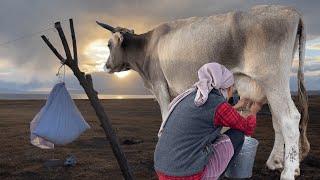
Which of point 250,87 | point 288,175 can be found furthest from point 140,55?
point 288,175

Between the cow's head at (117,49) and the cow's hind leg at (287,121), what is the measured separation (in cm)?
375

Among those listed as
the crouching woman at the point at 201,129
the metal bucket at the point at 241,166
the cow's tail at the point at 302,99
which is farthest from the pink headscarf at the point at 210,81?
the cow's tail at the point at 302,99

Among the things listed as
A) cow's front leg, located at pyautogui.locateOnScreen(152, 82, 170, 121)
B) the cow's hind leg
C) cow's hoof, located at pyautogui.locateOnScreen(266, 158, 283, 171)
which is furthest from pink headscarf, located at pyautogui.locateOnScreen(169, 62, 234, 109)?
cow's front leg, located at pyautogui.locateOnScreen(152, 82, 170, 121)

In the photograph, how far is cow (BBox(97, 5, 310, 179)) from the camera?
7426 millimetres

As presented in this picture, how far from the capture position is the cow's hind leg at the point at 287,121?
7.14m

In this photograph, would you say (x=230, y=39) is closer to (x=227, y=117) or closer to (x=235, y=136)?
(x=235, y=136)

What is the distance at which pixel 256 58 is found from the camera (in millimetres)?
7574

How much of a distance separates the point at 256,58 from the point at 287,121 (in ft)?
3.23

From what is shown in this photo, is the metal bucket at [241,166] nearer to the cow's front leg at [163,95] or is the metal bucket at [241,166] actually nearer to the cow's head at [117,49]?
the cow's front leg at [163,95]

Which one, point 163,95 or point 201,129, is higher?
point 201,129

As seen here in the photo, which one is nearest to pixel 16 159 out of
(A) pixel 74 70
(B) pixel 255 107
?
(A) pixel 74 70

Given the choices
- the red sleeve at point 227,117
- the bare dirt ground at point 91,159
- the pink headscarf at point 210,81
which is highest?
the pink headscarf at point 210,81

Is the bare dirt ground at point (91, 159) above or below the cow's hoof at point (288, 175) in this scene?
below

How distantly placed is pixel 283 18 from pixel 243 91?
122 cm
